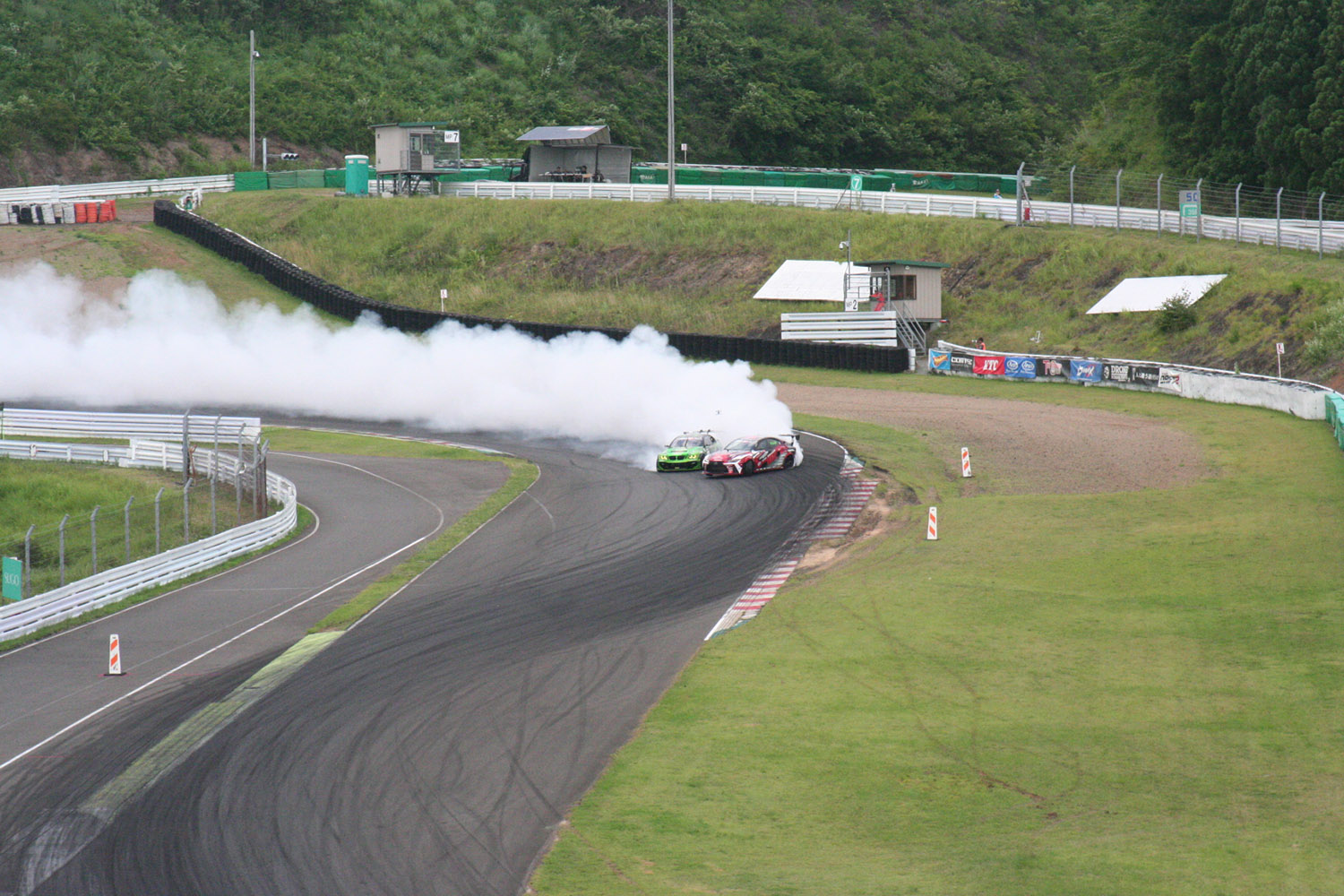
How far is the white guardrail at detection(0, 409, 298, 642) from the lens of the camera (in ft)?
87.2

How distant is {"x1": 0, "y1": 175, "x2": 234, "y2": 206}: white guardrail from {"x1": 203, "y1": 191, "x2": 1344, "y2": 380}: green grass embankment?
3.16m

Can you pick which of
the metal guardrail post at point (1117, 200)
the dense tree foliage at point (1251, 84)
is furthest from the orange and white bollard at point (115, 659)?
the dense tree foliage at point (1251, 84)

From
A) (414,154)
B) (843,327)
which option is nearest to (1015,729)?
(843,327)

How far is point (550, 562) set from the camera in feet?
97.9

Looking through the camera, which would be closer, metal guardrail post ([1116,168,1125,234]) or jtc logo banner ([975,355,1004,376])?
jtc logo banner ([975,355,1004,376])

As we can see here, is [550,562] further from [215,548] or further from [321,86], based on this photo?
[321,86]

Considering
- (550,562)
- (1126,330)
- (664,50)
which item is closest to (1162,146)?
(1126,330)

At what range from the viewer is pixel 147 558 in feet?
98.4

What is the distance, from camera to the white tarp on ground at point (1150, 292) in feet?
188

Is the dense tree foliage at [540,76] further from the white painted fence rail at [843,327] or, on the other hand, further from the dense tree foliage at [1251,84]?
the white painted fence rail at [843,327]

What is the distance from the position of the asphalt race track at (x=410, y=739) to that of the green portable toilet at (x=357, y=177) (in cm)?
5644

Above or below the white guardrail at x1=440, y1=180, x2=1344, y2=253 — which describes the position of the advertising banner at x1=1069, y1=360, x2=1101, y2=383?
below

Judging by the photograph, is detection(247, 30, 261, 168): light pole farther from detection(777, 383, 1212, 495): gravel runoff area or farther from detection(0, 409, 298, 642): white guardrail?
detection(777, 383, 1212, 495): gravel runoff area

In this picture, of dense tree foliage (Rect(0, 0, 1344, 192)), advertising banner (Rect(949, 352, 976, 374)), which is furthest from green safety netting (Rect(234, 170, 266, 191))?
advertising banner (Rect(949, 352, 976, 374))
